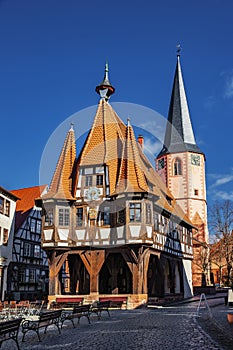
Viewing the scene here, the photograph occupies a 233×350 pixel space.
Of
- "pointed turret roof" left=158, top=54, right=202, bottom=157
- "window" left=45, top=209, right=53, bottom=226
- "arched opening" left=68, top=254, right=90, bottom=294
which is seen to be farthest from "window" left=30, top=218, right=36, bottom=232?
"pointed turret roof" left=158, top=54, right=202, bottom=157

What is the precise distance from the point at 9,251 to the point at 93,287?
8456 mm

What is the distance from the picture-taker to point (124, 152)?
2966 centimetres

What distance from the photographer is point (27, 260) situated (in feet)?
117

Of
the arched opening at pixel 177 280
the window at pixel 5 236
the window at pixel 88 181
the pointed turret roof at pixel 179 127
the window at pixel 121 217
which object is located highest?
the pointed turret roof at pixel 179 127

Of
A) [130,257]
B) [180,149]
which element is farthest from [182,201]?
[130,257]

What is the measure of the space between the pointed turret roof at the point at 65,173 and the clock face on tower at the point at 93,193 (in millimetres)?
1087

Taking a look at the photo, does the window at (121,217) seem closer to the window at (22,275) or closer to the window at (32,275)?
the window at (22,275)

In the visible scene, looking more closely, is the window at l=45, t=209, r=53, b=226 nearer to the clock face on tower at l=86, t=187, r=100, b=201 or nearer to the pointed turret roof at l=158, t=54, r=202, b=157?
the clock face on tower at l=86, t=187, r=100, b=201

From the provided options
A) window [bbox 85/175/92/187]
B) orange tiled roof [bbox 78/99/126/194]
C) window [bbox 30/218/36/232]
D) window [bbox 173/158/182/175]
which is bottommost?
A: window [bbox 30/218/36/232]

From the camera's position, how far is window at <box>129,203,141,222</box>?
27.2 m

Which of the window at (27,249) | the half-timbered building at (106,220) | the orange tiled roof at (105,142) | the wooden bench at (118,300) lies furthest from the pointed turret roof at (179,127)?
the wooden bench at (118,300)

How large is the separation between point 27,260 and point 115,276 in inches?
384

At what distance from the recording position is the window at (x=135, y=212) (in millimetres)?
27250

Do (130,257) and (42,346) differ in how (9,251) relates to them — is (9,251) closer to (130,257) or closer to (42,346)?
(130,257)
